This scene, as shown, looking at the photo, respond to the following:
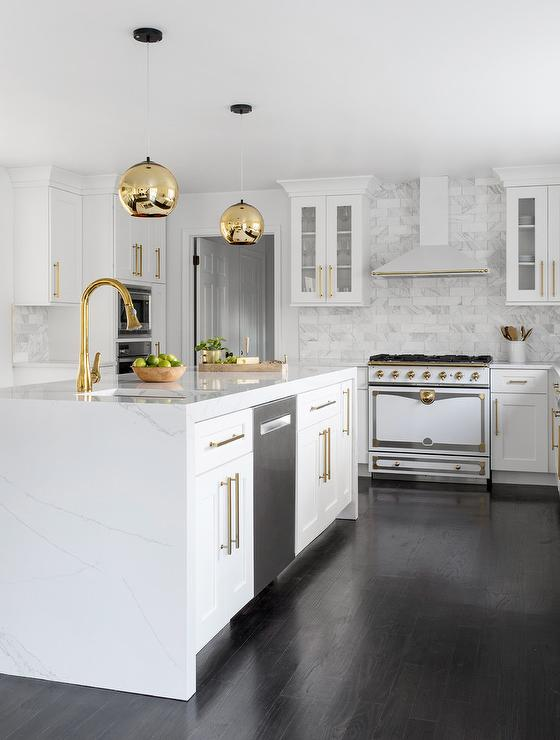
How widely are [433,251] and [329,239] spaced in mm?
848

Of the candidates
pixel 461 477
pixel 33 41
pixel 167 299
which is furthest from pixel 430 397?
pixel 33 41

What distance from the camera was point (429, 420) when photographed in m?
5.98

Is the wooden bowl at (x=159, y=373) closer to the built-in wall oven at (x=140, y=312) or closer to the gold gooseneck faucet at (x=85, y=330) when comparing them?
the gold gooseneck faucet at (x=85, y=330)

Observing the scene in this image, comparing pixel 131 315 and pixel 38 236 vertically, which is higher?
pixel 38 236

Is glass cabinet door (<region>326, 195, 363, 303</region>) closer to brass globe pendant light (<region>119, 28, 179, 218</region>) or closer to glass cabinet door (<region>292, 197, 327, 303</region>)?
glass cabinet door (<region>292, 197, 327, 303</region>)

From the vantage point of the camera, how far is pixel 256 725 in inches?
89.8

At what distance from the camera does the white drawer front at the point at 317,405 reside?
3.71 m

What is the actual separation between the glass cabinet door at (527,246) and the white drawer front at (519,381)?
24.0 inches

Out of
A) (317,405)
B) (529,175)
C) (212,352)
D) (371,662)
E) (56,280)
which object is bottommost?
(371,662)

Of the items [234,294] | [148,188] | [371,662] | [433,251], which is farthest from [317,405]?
[234,294]

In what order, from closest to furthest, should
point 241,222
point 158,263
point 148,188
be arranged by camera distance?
point 148,188 → point 241,222 → point 158,263

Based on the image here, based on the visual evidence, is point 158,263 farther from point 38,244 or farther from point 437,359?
point 437,359

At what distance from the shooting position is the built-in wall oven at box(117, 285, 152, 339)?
21.6 ft

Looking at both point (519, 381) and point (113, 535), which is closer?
point (113, 535)
